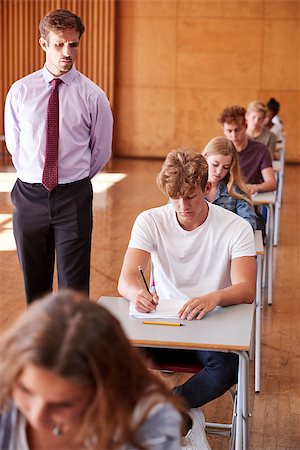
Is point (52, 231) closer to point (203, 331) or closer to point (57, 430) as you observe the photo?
point (203, 331)

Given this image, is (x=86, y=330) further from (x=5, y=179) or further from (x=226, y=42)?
(x=226, y=42)

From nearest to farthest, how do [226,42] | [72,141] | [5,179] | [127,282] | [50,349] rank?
[50,349] → [127,282] → [72,141] → [5,179] → [226,42]

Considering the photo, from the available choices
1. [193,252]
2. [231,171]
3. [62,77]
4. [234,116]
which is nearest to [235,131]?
[234,116]

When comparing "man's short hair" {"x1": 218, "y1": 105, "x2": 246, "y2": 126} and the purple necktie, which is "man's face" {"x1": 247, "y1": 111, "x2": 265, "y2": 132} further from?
the purple necktie

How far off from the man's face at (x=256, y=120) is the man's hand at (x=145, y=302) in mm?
4549

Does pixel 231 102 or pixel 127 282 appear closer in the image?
pixel 127 282

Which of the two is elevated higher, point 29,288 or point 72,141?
point 72,141

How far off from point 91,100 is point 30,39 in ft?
37.9

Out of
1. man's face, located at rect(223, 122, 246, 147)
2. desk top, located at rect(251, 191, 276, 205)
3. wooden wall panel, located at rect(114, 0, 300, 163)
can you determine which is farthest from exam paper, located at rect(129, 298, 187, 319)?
wooden wall panel, located at rect(114, 0, 300, 163)

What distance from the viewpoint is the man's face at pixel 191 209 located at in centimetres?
302

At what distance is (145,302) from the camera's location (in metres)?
2.81

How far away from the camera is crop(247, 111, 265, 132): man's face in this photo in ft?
23.5

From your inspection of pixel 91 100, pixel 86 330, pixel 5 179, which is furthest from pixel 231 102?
pixel 86 330

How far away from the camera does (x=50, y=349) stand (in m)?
1.13
